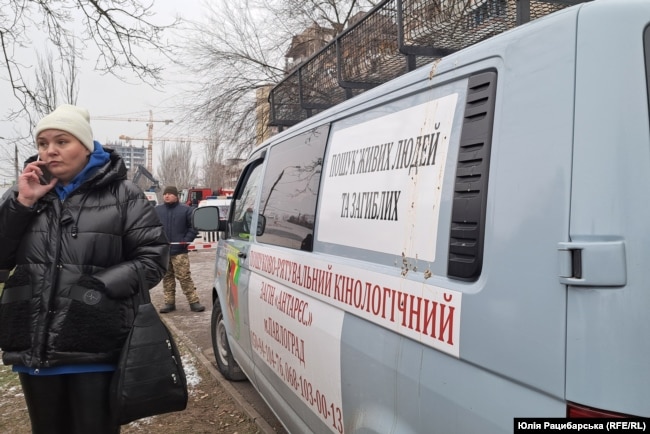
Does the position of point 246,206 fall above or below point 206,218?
above

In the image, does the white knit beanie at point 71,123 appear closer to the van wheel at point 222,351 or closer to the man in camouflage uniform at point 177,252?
the van wheel at point 222,351

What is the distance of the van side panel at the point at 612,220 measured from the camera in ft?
3.04

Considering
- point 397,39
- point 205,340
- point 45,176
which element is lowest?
point 205,340

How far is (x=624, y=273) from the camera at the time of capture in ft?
3.07

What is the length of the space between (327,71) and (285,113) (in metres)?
1.06

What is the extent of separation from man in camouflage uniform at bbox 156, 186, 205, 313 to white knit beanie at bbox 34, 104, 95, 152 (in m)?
4.76

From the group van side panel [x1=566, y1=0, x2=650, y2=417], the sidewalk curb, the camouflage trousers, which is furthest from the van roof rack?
the camouflage trousers

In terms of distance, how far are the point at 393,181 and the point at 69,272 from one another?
57.2 inches

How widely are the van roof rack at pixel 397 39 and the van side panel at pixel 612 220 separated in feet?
1.99

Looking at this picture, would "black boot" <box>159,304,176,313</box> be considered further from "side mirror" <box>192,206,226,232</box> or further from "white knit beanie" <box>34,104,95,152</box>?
"white knit beanie" <box>34,104,95,152</box>

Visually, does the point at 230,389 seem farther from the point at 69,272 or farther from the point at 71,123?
the point at 71,123

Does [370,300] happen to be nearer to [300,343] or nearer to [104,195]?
[300,343]

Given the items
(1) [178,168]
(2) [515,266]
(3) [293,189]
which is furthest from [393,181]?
(1) [178,168]

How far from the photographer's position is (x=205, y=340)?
549 cm
